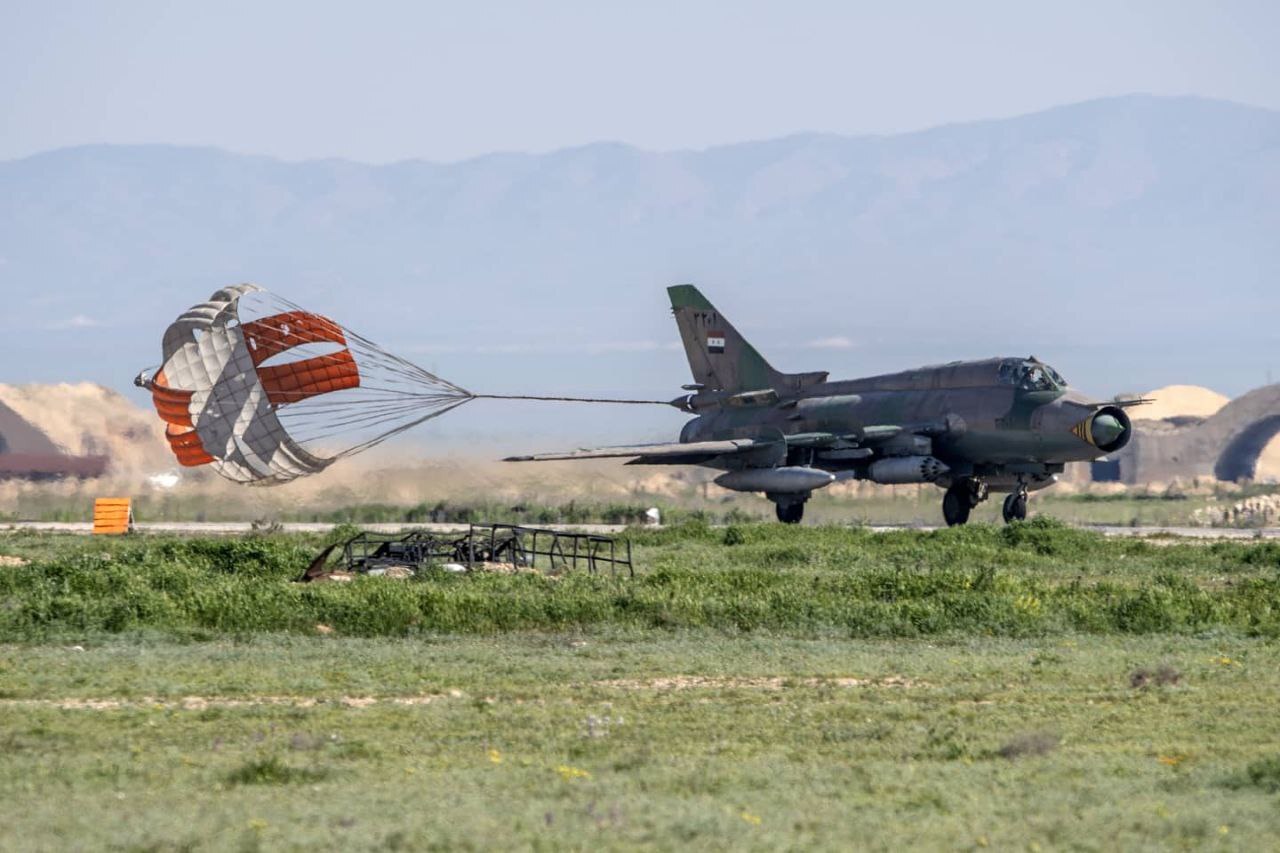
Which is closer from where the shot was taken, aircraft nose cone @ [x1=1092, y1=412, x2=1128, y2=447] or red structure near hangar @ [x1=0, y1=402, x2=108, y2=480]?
aircraft nose cone @ [x1=1092, y1=412, x2=1128, y2=447]

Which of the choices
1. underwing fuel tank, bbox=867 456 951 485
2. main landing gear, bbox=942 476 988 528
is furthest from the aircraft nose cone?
main landing gear, bbox=942 476 988 528

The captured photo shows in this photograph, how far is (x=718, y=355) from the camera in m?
46.1

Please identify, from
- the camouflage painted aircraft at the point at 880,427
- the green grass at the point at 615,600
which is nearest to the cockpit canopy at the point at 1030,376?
the camouflage painted aircraft at the point at 880,427

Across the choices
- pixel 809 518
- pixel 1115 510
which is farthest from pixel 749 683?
pixel 1115 510

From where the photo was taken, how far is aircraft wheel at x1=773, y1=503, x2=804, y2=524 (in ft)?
145

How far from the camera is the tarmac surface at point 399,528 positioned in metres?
40.6

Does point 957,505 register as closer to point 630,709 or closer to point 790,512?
point 790,512

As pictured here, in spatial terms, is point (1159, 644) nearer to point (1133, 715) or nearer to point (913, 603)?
point (913, 603)

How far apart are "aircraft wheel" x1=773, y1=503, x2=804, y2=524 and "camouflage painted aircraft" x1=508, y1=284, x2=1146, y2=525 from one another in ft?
0.14

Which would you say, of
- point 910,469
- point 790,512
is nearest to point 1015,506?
point 910,469

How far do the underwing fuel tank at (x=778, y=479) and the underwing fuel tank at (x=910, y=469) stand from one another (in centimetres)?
123

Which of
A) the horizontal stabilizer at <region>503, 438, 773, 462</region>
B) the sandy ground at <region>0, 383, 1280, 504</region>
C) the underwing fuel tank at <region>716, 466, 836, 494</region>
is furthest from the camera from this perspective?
the sandy ground at <region>0, 383, 1280, 504</region>

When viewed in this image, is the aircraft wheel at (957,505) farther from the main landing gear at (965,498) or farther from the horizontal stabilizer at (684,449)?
the horizontal stabilizer at (684,449)

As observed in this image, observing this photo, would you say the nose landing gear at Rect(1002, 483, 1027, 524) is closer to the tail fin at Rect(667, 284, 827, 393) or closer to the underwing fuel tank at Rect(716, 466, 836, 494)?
the underwing fuel tank at Rect(716, 466, 836, 494)
